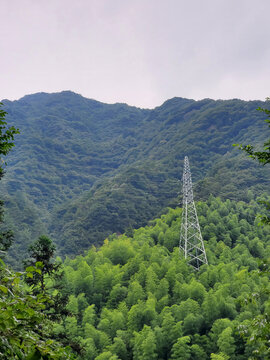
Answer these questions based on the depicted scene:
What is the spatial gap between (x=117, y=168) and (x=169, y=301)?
121020 millimetres

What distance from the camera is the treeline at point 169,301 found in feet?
50.8

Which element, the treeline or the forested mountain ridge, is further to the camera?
the forested mountain ridge

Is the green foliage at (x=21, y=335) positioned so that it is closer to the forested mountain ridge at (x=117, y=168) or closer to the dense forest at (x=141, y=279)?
the dense forest at (x=141, y=279)

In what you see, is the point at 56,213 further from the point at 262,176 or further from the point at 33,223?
the point at 262,176

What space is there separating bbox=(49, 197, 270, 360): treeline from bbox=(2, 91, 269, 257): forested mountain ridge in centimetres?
2024

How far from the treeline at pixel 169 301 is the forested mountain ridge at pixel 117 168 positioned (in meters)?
20.2

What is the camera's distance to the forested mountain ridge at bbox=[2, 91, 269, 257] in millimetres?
66856

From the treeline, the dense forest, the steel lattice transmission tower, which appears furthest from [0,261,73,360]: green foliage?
the steel lattice transmission tower

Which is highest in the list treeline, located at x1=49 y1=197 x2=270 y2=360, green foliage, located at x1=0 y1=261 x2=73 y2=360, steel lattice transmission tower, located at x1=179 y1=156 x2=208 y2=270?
green foliage, located at x1=0 y1=261 x2=73 y2=360

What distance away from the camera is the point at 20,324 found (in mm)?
1507

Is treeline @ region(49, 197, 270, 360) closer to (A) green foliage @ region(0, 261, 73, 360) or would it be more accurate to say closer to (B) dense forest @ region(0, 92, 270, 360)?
(B) dense forest @ region(0, 92, 270, 360)

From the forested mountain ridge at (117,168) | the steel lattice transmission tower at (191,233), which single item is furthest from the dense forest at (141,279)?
the steel lattice transmission tower at (191,233)

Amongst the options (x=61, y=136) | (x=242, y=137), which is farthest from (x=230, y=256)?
(x=61, y=136)

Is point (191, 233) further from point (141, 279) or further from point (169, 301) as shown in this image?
point (169, 301)
